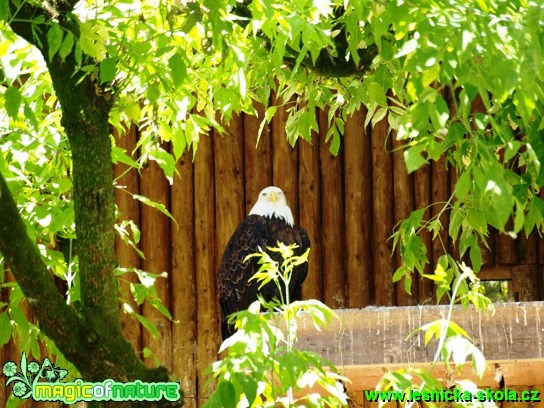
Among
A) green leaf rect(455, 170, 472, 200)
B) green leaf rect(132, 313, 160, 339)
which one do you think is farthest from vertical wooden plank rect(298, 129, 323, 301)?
green leaf rect(455, 170, 472, 200)

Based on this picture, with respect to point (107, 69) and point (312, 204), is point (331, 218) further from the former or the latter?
point (107, 69)

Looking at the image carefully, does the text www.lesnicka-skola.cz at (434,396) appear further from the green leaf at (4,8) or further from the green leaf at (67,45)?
the green leaf at (4,8)

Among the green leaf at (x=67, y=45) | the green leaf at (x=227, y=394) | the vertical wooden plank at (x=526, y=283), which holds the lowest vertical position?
the green leaf at (x=227, y=394)

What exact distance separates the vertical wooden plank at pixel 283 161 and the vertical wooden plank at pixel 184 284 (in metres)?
0.58

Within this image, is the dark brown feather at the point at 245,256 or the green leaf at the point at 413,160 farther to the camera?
the dark brown feather at the point at 245,256

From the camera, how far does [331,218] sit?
21.5ft

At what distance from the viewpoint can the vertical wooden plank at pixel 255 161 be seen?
21.5 ft

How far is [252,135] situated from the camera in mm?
6523

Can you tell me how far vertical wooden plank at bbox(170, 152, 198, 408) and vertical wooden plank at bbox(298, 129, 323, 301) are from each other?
2.48 feet

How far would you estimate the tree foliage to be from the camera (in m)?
1.90

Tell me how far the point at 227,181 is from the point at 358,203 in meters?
0.91

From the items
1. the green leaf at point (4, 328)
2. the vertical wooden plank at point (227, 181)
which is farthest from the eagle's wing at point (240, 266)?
the green leaf at point (4, 328)

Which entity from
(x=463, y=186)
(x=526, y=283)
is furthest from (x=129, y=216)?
(x=463, y=186)

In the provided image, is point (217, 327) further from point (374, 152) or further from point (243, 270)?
point (374, 152)
